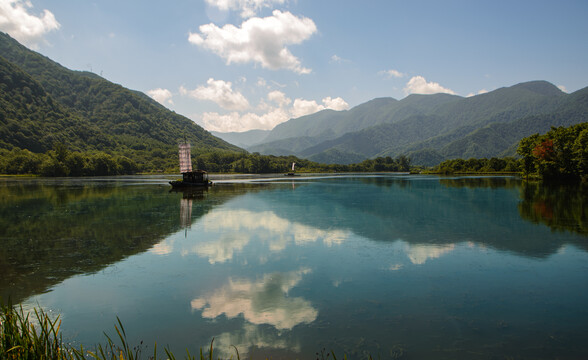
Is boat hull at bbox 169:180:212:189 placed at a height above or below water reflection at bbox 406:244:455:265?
above

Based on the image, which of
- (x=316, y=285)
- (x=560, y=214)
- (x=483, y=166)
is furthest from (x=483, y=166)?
(x=316, y=285)

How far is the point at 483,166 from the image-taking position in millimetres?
176500

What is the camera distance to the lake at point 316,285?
33.7ft

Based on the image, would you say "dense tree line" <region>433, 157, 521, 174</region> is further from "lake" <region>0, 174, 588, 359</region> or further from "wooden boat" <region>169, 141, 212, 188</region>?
"lake" <region>0, 174, 588, 359</region>

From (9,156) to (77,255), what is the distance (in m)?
204

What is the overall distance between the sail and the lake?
72.4 metres

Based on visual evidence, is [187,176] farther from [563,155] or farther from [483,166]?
[483,166]

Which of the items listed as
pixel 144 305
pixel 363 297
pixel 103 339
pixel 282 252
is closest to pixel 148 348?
pixel 103 339

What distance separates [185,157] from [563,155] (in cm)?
10518

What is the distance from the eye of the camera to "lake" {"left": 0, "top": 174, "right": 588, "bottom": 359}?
10.3 m

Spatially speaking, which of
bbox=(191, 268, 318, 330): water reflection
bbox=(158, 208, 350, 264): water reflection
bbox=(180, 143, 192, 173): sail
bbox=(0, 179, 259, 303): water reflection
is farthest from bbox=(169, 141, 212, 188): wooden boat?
bbox=(191, 268, 318, 330): water reflection

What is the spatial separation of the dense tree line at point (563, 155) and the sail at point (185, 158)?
9879 centimetres

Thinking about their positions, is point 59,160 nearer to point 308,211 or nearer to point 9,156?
point 9,156

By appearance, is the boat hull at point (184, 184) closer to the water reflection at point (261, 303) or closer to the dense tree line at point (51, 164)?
the water reflection at point (261, 303)
